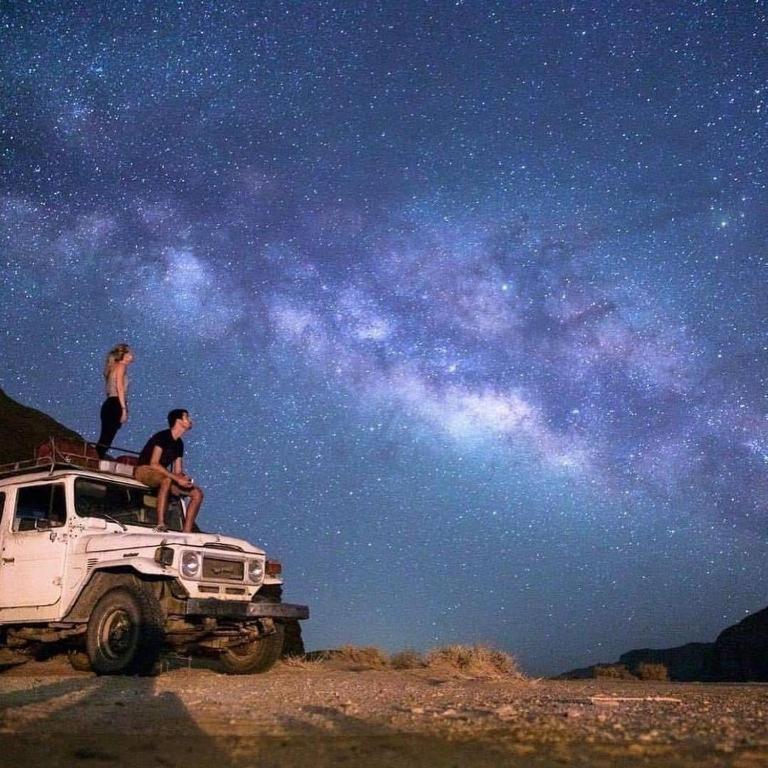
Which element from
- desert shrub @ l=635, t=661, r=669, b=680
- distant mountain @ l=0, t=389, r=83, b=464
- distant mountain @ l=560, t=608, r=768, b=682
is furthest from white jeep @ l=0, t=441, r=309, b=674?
distant mountain @ l=560, t=608, r=768, b=682

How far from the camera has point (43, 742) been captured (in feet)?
15.1

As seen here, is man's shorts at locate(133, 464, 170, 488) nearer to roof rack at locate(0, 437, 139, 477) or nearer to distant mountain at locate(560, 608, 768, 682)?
roof rack at locate(0, 437, 139, 477)

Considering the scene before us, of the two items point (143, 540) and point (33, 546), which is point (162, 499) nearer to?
point (143, 540)

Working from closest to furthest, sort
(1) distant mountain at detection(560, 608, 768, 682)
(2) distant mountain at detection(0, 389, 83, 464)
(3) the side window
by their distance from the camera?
(3) the side window, (2) distant mountain at detection(0, 389, 83, 464), (1) distant mountain at detection(560, 608, 768, 682)

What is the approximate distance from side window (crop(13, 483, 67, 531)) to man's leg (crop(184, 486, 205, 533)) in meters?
1.46

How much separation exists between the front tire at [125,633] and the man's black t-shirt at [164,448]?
1944 mm

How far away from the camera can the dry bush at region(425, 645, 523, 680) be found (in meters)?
13.5

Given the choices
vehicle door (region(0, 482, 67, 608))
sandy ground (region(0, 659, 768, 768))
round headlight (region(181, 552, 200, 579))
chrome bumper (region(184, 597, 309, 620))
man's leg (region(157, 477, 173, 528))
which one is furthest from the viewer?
man's leg (region(157, 477, 173, 528))

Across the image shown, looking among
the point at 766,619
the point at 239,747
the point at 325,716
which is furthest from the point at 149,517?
the point at 766,619

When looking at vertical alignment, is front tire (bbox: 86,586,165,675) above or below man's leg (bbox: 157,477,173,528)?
below

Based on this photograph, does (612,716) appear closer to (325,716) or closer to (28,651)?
(325,716)

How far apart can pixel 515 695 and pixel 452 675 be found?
5284mm

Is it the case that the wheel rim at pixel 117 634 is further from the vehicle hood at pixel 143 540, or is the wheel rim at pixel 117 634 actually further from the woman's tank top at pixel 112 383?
the woman's tank top at pixel 112 383

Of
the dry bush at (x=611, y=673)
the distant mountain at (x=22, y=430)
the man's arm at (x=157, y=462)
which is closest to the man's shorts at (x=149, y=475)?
the man's arm at (x=157, y=462)
